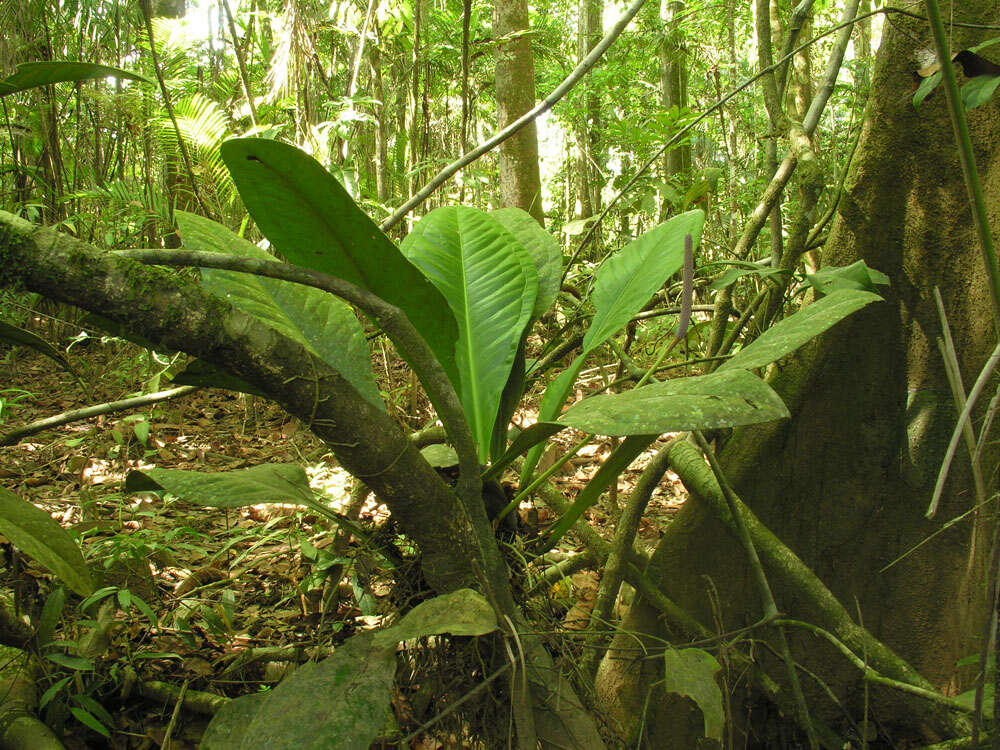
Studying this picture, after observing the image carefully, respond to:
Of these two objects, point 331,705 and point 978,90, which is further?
point 978,90

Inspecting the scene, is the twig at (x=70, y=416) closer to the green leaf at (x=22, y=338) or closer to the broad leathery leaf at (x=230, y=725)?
the green leaf at (x=22, y=338)

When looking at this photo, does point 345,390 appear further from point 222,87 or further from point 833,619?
point 222,87

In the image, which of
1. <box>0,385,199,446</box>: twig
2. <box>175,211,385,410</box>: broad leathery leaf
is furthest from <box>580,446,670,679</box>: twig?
<box>0,385,199,446</box>: twig

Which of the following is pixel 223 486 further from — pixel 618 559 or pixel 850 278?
pixel 850 278

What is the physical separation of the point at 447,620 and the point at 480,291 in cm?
67

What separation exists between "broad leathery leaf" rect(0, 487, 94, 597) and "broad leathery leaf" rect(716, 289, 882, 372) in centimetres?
106

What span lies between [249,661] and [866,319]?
1.53m

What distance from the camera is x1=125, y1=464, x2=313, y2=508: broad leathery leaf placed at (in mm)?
857

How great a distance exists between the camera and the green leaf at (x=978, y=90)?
0.96 metres

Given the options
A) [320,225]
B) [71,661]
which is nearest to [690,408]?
[320,225]

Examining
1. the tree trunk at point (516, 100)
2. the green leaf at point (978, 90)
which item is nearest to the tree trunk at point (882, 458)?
the green leaf at point (978, 90)

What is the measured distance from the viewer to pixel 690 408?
714 millimetres

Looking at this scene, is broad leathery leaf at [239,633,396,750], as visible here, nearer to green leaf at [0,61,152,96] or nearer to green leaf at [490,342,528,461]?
green leaf at [490,342,528,461]

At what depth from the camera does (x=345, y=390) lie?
82 cm
